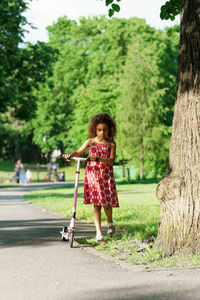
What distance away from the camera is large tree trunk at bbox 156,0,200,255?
5848mm

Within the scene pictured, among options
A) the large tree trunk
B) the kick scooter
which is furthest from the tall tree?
the large tree trunk

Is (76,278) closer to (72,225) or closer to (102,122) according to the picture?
(72,225)

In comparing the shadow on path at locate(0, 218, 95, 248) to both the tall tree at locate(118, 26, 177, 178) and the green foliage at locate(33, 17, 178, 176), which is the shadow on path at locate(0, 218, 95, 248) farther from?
the tall tree at locate(118, 26, 177, 178)

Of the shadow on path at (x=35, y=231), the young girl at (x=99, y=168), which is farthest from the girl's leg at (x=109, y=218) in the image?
the shadow on path at (x=35, y=231)

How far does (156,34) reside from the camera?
155 feet

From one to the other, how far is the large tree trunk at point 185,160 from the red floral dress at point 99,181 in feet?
3.51

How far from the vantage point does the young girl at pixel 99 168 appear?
7031mm

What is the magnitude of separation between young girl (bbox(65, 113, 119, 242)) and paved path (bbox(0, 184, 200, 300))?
769 mm

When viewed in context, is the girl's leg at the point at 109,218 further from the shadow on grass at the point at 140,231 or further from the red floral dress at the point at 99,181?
the shadow on grass at the point at 140,231

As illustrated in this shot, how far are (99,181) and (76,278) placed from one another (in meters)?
2.38

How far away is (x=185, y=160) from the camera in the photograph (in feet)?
19.8

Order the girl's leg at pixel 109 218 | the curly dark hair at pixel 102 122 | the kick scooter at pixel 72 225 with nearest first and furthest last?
the kick scooter at pixel 72 225, the curly dark hair at pixel 102 122, the girl's leg at pixel 109 218

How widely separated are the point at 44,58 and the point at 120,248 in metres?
22.5

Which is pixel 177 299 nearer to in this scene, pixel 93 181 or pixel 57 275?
pixel 57 275
